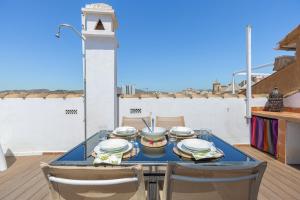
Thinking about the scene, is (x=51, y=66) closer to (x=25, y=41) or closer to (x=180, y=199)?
(x=25, y=41)

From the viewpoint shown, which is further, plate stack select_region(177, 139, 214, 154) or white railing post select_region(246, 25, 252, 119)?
white railing post select_region(246, 25, 252, 119)

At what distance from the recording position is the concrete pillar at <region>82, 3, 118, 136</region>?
3371 millimetres

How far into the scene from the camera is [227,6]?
6188 millimetres

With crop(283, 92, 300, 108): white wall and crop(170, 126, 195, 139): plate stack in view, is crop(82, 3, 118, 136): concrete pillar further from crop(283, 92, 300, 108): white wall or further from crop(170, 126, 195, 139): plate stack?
crop(283, 92, 300, 108): white wall

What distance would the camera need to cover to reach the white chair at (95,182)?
89cm

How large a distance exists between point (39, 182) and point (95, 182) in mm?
2179

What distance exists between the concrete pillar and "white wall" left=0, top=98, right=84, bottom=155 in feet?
1.57

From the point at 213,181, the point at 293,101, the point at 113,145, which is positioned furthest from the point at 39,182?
the point at 293,101

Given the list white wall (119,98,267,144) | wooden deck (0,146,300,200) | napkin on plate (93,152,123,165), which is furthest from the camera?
white wall (119,98,267,144)

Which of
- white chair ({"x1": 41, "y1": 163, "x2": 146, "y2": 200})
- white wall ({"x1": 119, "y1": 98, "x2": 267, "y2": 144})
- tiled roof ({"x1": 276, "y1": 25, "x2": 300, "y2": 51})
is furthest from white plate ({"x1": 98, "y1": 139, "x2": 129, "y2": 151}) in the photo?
tiled roof ({"x1": 276, "y1": 25, "x2": 300, "y2": 51})

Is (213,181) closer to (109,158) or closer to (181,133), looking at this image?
(109,158)

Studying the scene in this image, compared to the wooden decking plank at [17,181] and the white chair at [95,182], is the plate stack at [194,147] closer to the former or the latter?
the white chair at [95,182]

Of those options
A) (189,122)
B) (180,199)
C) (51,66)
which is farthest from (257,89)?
(51,66)

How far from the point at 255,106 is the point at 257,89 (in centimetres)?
235
